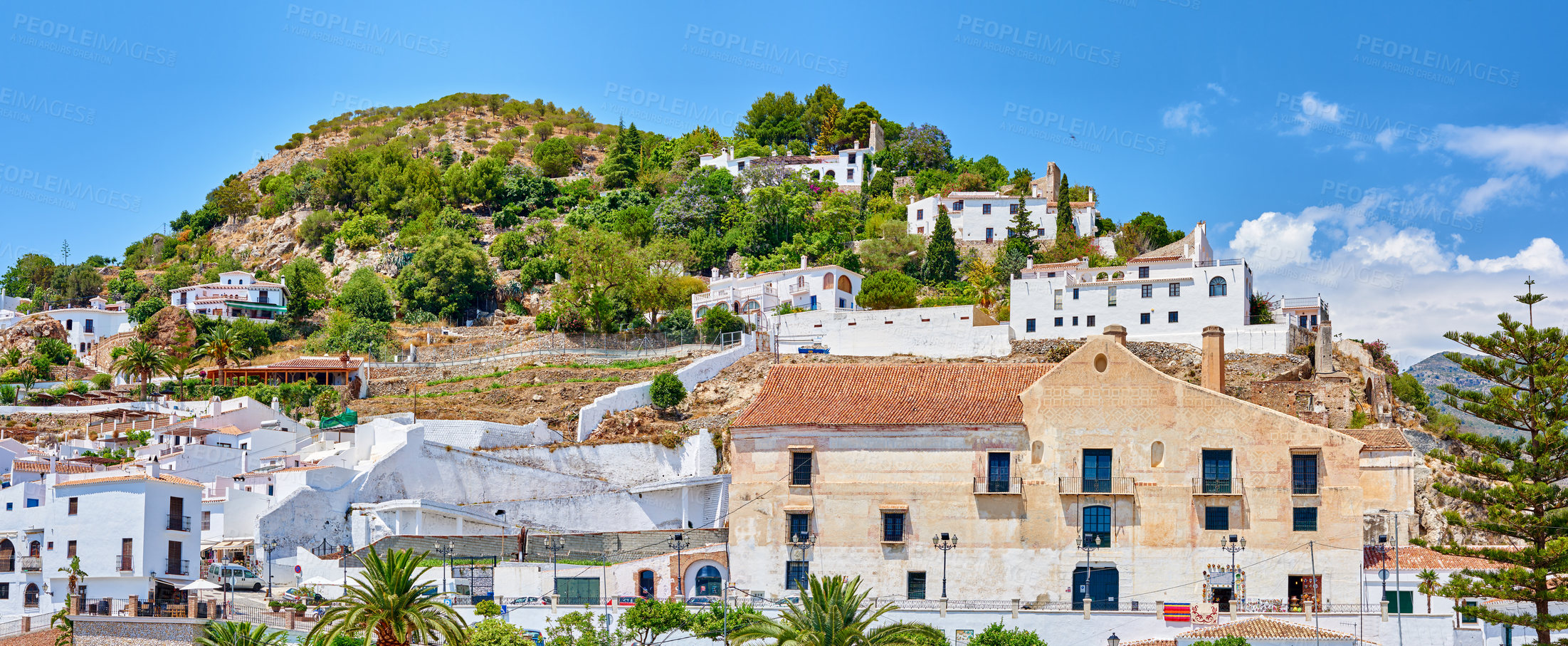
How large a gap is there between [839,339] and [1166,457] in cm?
3040

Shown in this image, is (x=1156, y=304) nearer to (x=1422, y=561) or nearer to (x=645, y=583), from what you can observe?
(x=1422, y=561)

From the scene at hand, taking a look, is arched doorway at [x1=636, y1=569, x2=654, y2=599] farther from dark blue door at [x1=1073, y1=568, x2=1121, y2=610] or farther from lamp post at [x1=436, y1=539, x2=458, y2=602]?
dark blue door at [x1=1073, y1=568, x2=1121, y2=610]

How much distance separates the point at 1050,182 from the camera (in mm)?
106250

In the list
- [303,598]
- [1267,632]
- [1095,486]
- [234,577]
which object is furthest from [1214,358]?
[234,577]

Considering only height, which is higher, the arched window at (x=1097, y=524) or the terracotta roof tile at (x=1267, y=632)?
the arched window at (x=1097, y=524)

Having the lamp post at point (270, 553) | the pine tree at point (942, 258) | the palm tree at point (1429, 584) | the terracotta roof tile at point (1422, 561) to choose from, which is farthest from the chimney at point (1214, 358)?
the pine tree at point (942, 258)

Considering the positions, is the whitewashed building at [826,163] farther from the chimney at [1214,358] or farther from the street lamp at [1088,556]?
the street lamp at [1088,556]

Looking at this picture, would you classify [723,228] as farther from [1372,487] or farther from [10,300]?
[1372,487]

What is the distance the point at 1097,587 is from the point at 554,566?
17101 mm

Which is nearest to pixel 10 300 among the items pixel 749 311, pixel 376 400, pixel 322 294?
pixel 322 294

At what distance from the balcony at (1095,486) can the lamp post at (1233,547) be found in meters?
3.15

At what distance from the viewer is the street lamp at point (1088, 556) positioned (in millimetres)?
46156

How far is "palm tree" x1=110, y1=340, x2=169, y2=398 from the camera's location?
76.2 meters

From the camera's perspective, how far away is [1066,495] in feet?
153
